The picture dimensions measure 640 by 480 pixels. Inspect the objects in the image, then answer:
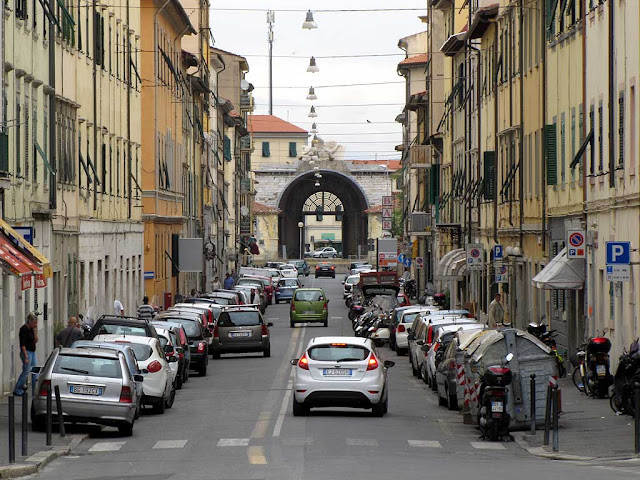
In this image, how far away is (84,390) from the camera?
73.4ft

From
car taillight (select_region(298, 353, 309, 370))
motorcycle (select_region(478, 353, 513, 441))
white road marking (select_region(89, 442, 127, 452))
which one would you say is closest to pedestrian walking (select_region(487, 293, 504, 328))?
car taillight (select_region(298, 353, 309, 370))

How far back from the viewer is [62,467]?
18.9 metres

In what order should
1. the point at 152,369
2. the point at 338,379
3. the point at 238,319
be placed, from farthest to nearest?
the point at 238,319 < the point at 152,369 < the point at 338,379

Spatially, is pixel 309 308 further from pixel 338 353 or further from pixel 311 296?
pixel 338 353

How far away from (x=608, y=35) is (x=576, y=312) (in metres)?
7.56

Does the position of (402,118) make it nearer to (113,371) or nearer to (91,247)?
(91,247)

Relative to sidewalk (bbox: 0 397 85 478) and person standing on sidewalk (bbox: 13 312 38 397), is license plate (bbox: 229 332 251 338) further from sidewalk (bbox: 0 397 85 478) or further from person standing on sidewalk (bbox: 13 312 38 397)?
sidewalk (bbox: 0 397 85 478)

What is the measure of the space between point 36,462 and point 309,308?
147ft

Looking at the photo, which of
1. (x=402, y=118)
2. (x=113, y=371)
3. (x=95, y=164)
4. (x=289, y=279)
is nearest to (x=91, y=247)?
(x=95, y=164)

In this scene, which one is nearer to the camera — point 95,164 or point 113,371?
point 113,371

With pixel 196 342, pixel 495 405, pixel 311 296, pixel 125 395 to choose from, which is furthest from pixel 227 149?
pixel 495 405

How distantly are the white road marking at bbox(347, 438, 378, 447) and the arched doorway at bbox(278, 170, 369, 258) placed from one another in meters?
128

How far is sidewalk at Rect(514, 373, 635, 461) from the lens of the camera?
794 inches

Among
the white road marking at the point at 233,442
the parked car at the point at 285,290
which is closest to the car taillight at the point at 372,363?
the white road marking at the point at 233,442
